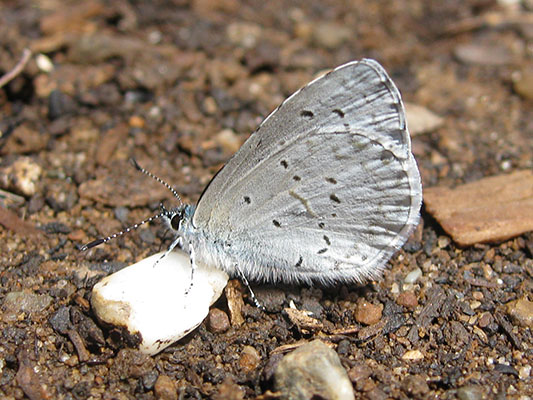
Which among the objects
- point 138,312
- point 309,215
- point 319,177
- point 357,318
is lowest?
point 357,318

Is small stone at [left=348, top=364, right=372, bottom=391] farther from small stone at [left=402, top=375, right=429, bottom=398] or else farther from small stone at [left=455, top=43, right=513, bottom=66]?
small stone at [left=455, top=43, right=513, bottom=66]

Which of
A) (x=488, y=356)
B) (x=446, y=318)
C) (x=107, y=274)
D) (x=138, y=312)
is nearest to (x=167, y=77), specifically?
(x=107, y=274)

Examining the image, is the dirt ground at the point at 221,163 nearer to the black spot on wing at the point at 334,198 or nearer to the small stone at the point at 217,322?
the small stone at the point at 217,322

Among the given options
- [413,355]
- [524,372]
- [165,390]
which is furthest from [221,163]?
[524,372]

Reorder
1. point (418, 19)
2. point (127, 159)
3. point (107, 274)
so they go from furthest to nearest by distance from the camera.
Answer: point (418, 19) < point (127, 159) < point (107, 274)

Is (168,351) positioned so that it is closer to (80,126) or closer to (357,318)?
(357,318)

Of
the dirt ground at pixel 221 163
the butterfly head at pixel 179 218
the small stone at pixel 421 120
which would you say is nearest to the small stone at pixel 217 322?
the dirt ground at pixel 221 163

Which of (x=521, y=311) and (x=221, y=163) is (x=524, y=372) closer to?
(x=521, y=311)

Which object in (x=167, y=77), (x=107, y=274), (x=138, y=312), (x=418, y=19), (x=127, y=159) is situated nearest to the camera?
(x=138, y=312)
